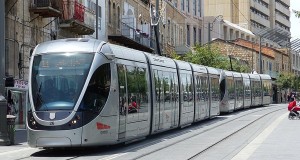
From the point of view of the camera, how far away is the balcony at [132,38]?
41.3m

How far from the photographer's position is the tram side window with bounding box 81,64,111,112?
15.7m

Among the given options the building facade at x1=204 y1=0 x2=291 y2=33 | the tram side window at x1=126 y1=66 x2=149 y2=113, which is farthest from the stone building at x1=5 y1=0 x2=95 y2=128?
the building facade at x1=204 y1=0 x2=291 y2=33

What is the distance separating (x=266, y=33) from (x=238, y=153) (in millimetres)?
98368

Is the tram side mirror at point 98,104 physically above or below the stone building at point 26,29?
below

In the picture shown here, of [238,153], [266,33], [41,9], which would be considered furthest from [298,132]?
[266,33]

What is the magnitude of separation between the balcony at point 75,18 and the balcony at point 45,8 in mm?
1307

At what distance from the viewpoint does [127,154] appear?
15.9 metres

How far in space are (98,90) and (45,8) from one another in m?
14.0

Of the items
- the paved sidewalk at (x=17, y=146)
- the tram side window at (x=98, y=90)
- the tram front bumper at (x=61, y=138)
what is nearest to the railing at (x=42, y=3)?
the paved sidewalk at (x=17, y=146)

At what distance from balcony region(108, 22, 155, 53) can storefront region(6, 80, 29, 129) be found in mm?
12716

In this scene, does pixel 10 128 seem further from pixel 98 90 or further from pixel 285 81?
pixel 285 81

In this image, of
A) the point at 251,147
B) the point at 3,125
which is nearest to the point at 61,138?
the point at 3,125

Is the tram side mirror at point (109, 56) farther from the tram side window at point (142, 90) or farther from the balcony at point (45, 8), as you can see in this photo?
the balcony at point (45, 8)

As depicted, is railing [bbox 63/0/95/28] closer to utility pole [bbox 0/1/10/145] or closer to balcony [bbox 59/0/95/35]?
balcony [bbox 59/0/95/35]
